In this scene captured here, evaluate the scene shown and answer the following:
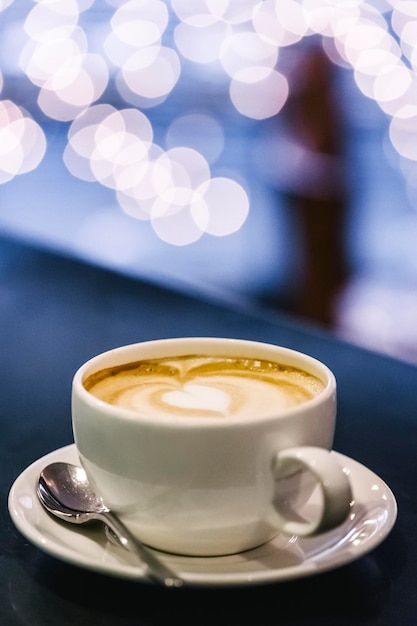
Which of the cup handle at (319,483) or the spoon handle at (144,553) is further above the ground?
the cup handle at (319,483)

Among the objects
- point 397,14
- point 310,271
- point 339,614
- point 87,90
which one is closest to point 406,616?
point 339,614

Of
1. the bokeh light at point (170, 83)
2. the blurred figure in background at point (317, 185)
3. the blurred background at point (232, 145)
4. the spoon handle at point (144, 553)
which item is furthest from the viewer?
the bokeh light at point (170, 83)

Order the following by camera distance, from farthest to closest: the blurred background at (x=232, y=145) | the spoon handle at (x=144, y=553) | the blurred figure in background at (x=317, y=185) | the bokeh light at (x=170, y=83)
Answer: the bokeh light at (x=170, y=83), the blurred background at (x=232, y=145), the blurred figure in background at (x=317, y=185), the spoon handle at (x=144, y=553)

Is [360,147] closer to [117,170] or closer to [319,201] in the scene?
[319,201]

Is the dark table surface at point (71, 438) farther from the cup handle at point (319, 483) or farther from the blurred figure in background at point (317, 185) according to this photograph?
the blurred figure in background at point (317, 185)

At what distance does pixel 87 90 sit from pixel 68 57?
0.66ft

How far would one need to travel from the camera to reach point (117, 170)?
3703 millimetres

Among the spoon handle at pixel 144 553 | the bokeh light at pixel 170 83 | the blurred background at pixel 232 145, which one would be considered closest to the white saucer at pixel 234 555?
the spoon handle at pixel 144 553

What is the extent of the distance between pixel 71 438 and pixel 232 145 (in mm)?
3088

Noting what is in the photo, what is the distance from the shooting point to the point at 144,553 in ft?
1.36

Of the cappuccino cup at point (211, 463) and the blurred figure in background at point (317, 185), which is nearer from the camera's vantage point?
the cappuccino cup at point (211, 463)

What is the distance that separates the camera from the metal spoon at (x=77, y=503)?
0.42 metres

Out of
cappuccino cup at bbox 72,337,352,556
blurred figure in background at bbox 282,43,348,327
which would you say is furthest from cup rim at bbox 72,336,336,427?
blurred figure in background at bbox 282,43,348,327

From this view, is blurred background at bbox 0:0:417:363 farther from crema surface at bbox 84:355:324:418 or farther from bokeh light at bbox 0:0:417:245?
crema surface at bbox 84:355:324:418
